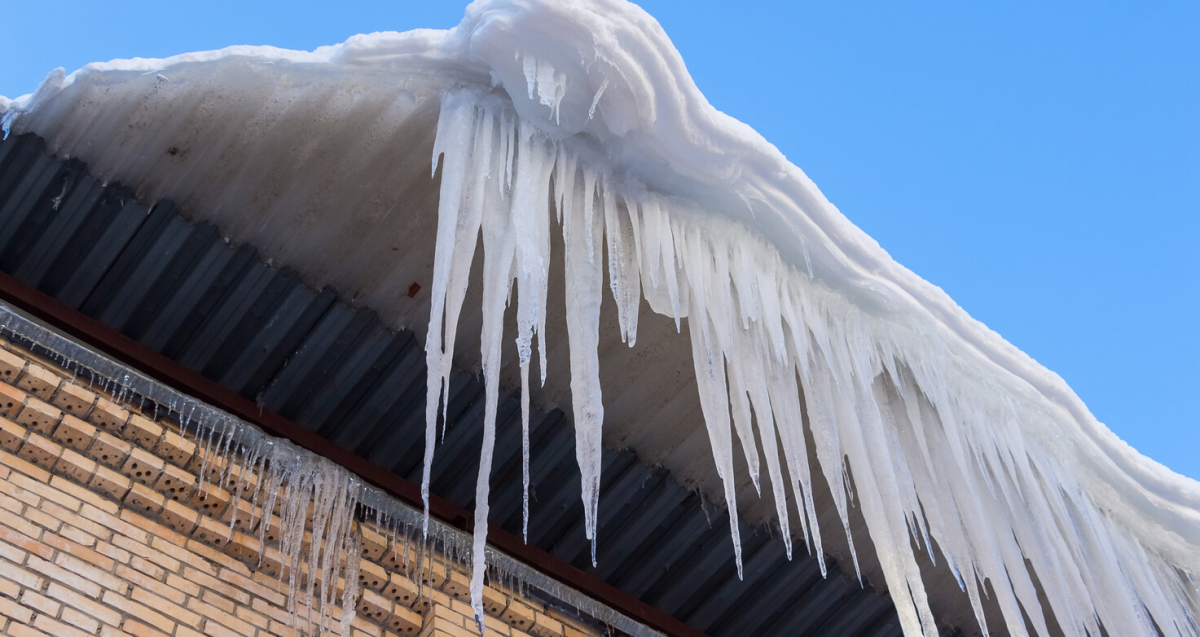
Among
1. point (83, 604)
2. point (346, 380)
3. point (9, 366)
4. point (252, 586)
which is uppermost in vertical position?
point (346, 380)

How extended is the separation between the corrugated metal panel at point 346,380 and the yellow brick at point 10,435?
53 centimetres

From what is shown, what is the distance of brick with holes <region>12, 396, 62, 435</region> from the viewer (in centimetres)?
313

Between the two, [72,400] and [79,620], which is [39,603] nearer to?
[79,620]

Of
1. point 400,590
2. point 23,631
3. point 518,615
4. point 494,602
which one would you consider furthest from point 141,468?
point 518,615

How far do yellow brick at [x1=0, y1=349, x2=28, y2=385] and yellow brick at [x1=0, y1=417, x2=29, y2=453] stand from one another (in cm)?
14

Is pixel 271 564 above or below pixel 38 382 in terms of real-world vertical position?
below

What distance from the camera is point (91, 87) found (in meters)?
3.02

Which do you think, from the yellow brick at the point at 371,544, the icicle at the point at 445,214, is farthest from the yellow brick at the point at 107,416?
the icicle at the point at 445,214

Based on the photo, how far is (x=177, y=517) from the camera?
10.7 feet

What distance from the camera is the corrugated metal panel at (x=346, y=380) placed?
3319mm

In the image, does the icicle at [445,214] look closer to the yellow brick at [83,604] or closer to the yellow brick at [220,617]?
the yellow brick at [220,617]

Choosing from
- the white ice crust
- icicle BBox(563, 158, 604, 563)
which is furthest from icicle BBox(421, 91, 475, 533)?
icicle BBox(563, 158, 604, 563)

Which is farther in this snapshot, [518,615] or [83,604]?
[518,615]

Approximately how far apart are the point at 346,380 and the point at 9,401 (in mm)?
1022
